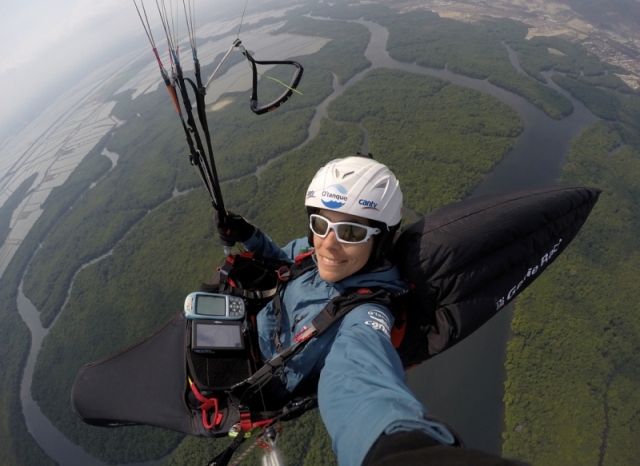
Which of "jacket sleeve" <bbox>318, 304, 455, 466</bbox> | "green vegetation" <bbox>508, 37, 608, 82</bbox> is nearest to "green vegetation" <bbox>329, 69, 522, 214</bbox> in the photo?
"green vegetation" <bbox>508, 37, 608, 82</bbox>

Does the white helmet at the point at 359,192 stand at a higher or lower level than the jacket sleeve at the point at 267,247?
higher

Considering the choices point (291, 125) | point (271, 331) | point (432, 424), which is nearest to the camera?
point (432, 424)

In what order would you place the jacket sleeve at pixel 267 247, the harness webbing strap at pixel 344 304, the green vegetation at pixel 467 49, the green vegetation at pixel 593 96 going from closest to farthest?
1. the harness webbing strap at pixel 344 304
2. the jacket sleeve at pixel 267 247
3. the green vegetation at pixel 593 96
4. the green vegetation at pixel 467 49

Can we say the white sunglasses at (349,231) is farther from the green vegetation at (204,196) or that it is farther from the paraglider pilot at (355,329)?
the green vegetation at (204,196)

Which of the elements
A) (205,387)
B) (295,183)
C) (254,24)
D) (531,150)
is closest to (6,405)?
(295,183)

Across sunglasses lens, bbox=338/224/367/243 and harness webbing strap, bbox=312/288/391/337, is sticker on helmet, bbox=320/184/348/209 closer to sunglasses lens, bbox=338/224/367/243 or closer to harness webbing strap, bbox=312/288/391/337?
sunglasses lens, bbox=338/224/367/243

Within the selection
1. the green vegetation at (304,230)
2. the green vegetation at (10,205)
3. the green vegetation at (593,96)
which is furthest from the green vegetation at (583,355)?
the green vegetation at (10,205)

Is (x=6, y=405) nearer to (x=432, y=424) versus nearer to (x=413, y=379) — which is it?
(x=413, y=379)
